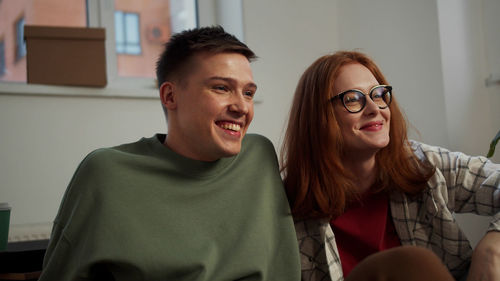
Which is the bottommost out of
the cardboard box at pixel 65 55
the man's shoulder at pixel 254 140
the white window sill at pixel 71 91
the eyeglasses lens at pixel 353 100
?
the man's shoulder at pixel 254 140

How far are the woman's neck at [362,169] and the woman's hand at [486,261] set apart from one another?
374 millimetres

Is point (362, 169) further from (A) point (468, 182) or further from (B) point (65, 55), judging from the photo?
(B) point (65, 55)

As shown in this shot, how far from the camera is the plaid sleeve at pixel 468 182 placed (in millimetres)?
1586

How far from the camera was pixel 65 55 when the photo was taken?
8.45ft

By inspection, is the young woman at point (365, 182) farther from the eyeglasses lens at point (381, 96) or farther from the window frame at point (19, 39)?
the window frame at point (19, 39)

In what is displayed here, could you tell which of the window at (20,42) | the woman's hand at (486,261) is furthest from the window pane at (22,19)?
the woman's hand at (486,261)

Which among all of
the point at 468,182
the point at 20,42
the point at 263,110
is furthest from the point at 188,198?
the point at 20,42

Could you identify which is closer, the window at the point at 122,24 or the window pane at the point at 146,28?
the window at the point at 122,24

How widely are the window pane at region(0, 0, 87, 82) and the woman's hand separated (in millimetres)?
2323

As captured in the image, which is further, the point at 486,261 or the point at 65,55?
the point at 65,55

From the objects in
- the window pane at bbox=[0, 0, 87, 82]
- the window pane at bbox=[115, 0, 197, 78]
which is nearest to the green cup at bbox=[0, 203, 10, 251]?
the window pane at bbox=[0, 0, 87, 82]

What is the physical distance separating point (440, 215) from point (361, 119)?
36cm

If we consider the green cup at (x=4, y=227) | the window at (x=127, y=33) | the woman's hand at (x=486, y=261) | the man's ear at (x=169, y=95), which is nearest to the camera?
the woman's hand at (x=486, y=261)

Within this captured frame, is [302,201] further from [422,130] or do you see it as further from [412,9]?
[412,9]
